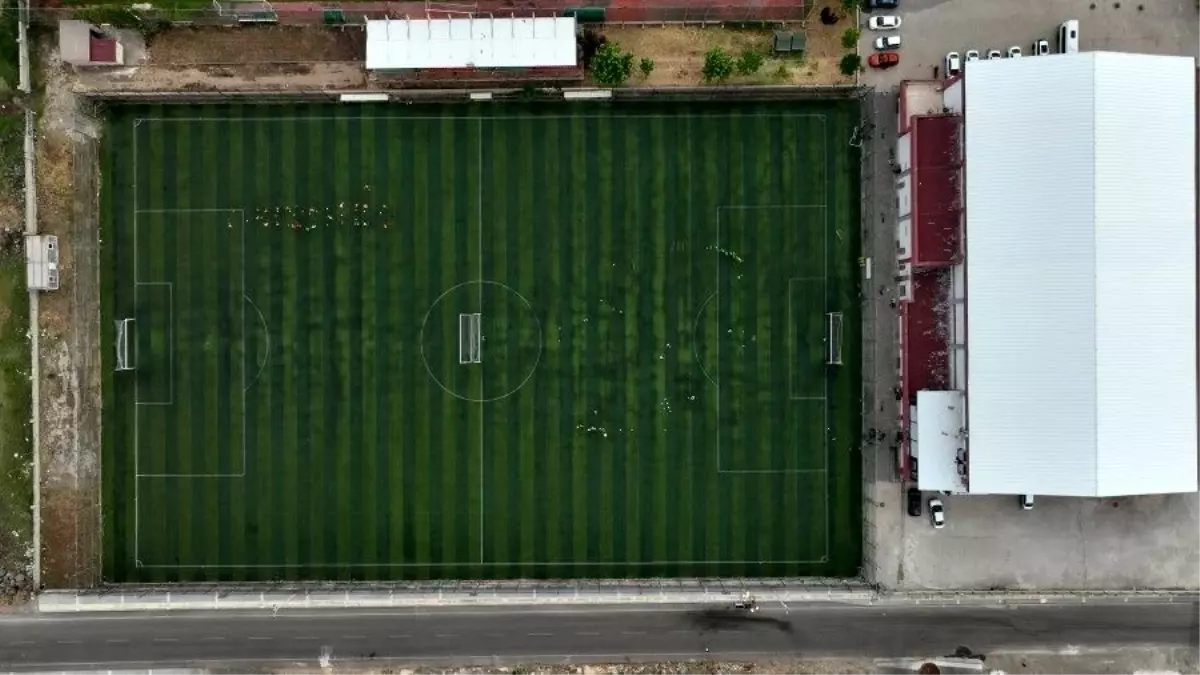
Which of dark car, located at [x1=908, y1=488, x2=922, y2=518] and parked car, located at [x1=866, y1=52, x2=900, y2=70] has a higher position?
parked car, located at [x1=866, y1=52, x2=900, y2=70]

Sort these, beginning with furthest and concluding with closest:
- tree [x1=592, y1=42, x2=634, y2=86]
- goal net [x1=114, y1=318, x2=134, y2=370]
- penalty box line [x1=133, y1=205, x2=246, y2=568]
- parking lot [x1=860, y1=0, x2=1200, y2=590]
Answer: penalty box line [x1=133, y1=205, x2=246, y2=568]
parking lot [x1=860, y1=0, x2=1200, y2=590]
goal net [x1=114, y1=318, x2=134, y2=370]
tree [x1=592, y1=42, x2=634, y2=86]

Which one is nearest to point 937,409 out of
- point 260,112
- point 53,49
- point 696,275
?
point 696,275

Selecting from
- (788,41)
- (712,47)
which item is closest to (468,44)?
(712,47)

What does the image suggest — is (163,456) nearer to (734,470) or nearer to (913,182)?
(734,470)

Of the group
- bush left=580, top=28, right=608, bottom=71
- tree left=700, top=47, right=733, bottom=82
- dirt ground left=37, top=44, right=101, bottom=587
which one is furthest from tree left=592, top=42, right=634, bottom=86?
dirt ground left=37, top=44, right=101, bottom=587

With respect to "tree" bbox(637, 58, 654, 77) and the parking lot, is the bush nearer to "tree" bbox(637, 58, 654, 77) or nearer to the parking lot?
"tree" bbox(637, 58, 654, 77)
